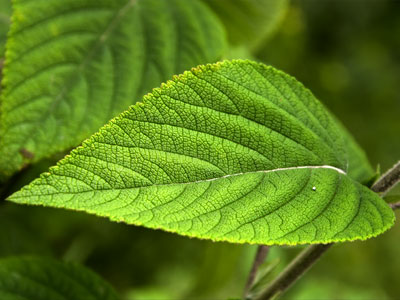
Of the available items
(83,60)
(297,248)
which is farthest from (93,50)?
(297,248)

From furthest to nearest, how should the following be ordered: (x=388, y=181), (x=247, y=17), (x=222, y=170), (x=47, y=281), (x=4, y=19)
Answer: (x=247, y=17)
(x=4, y=19)
(x=47, y=281)
(x=388, y=181)
(x=222, y=170)

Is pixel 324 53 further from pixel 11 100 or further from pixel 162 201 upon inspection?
pixel 162 201

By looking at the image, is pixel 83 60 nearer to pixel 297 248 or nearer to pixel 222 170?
pixel 222 170

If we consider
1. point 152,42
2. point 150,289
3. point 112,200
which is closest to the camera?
point 112,200

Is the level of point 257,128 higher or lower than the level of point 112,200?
higher

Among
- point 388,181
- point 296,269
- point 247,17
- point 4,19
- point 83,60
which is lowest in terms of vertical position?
point 296,269

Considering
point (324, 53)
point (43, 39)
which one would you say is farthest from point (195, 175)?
point (324, 53)

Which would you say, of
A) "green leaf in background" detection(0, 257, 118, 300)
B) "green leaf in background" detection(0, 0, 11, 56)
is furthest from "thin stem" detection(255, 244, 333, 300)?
"green leaf in background" detection(0, 0, 11, 56)

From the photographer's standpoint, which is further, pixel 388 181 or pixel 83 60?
pixel 83 60
